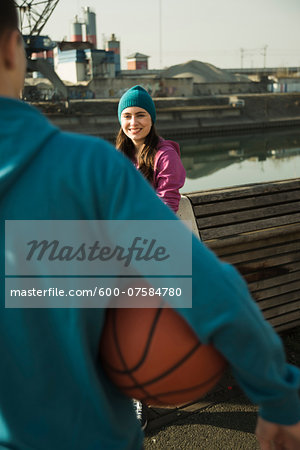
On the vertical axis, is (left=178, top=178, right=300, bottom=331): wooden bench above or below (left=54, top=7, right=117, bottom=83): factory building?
below

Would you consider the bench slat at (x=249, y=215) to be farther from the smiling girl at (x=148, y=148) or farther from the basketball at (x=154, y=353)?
the basketball at (x=154, y=353)

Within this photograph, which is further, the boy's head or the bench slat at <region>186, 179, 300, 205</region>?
the bench slat at <region>186, 179, 300, 205</region>

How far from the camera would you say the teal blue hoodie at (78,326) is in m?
0.80

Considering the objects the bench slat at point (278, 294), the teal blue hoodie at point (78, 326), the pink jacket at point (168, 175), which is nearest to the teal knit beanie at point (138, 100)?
the pink jacket at point (168, 175)

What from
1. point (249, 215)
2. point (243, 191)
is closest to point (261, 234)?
point (249, 215)

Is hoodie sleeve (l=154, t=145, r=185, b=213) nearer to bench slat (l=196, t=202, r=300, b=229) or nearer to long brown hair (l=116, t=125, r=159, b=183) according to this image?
long brown hair (l=116, t=125, r=159, b=183)

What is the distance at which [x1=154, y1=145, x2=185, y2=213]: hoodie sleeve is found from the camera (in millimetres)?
2867

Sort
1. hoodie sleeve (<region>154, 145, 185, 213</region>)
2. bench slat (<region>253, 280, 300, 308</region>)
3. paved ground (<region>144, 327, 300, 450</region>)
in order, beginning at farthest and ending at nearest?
bench slat (<region>253, 280, 300, 308</region>) → hoodie sleeve (<region>154, 145, 185, 213</region>) → paved ground (<region>144, 327, 300, 450</region>)

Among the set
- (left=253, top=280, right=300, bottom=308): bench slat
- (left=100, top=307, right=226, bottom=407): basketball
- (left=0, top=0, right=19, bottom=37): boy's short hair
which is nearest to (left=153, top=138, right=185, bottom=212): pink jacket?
(left=253, top=280, right=300, bottom=308): bench slat

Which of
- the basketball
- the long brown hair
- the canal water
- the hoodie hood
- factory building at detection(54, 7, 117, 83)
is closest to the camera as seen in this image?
the hoodie hood

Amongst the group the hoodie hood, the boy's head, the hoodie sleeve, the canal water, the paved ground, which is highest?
the boy's head

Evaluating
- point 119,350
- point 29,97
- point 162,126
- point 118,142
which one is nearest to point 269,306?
point 118,142

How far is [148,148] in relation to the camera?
3062mm

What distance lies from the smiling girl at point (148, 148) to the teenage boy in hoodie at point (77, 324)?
1986mm
